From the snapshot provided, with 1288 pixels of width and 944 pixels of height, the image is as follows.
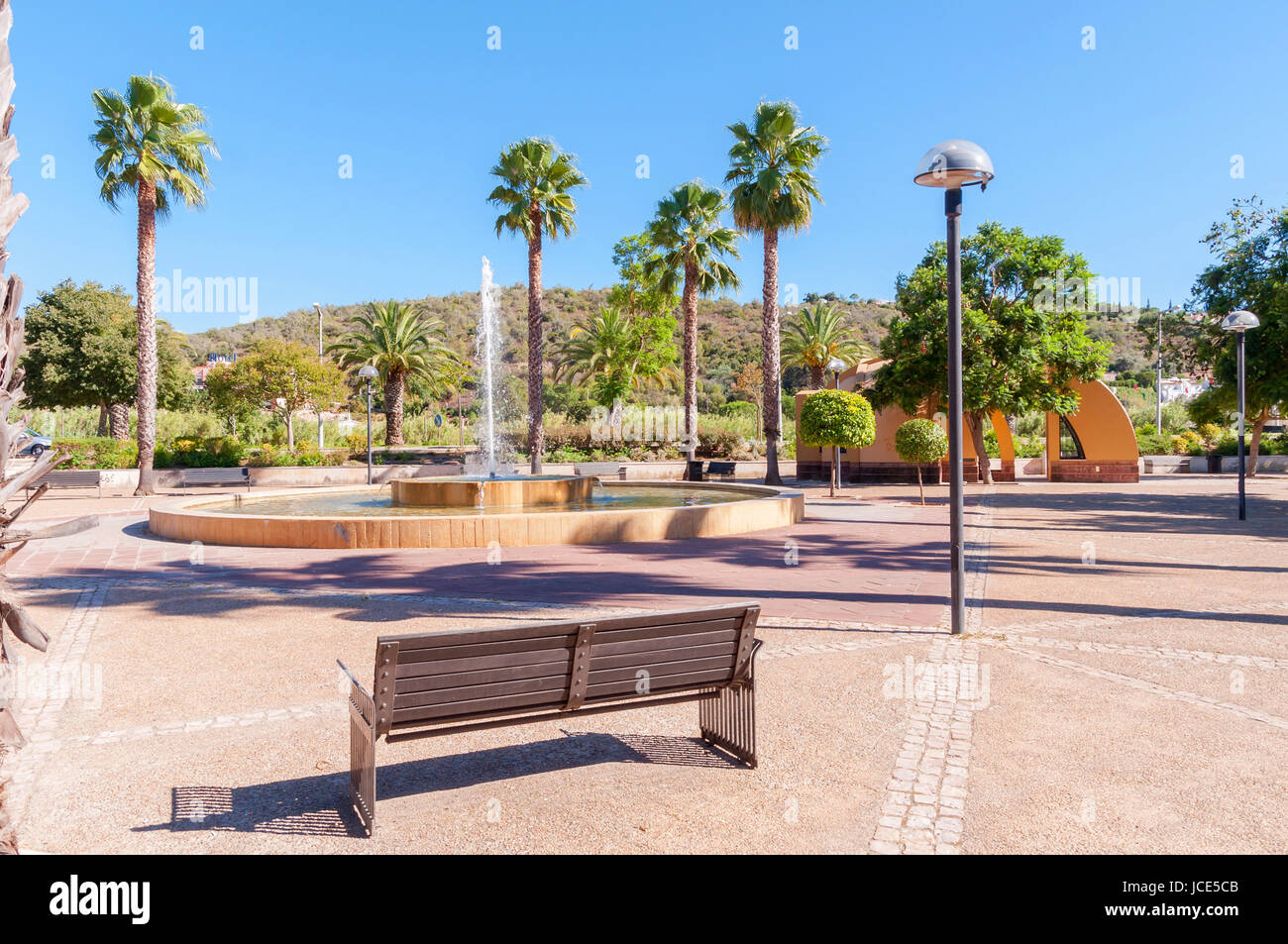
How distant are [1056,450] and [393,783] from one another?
32.6m

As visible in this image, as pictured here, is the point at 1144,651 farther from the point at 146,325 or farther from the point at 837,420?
the point at 146,325

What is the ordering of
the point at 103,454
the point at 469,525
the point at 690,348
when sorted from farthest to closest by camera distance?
the point at 690,348 → the point at 103,454 → the point at 469,525

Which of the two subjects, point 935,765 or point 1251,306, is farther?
point 1251,306

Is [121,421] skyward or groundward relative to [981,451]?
skyward

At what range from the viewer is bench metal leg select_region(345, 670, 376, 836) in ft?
11.7

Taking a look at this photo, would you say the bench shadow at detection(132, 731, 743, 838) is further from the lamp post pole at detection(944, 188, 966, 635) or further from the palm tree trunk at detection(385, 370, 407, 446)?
the palm tree trunk at detection(385, 370, 407, 446)

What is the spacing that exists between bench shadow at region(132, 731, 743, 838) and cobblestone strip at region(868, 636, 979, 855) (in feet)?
2.87

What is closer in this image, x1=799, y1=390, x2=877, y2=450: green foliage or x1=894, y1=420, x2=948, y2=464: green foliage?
x1=894, y1=420, x2=948, y2=464: green foliage

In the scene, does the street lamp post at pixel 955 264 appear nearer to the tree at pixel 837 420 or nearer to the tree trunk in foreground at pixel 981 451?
the tree at pixel 837 420

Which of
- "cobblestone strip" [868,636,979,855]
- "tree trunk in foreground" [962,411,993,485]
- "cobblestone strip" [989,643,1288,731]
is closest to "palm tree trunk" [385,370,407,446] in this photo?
"tree trunk in foreground" [962,411,993,485]

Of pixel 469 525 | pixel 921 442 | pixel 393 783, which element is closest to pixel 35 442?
pixel 469 525

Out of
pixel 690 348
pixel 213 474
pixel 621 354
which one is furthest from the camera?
pixel 621 354

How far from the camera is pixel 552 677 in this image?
13.0 ft

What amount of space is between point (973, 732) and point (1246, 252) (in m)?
21.2
